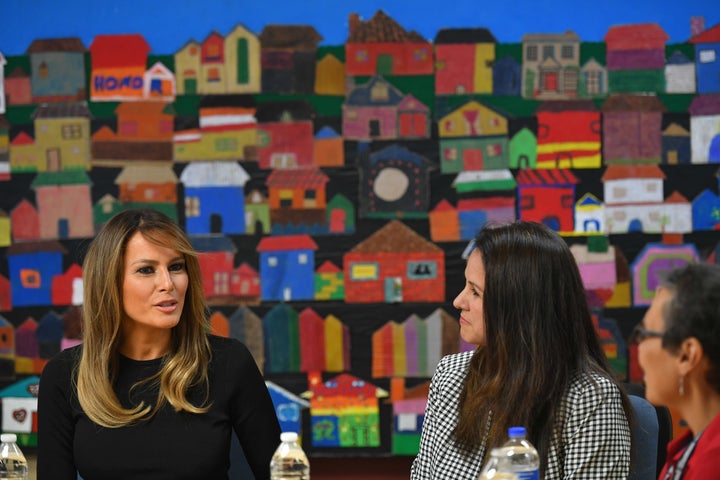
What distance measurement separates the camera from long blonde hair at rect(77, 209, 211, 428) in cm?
218

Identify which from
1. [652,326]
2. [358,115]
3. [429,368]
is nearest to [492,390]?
[652,326]

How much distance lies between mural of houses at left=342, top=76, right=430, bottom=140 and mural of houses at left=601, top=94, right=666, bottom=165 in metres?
0.69

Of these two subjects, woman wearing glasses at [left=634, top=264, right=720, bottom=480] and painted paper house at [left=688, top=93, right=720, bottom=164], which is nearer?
woman wearing glasses at [left=634, top=264, right=720, bottom=480]

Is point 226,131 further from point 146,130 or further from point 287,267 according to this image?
point 287,267

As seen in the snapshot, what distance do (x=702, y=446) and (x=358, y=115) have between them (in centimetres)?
221

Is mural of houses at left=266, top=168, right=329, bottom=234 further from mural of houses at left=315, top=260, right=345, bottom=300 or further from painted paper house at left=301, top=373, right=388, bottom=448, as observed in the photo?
painted paper house at left=301, top=373, right=388, bottom=448

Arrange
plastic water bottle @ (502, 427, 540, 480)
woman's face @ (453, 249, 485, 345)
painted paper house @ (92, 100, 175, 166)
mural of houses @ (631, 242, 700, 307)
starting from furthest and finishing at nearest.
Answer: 1. painted paper house @ (92, 100, 175, 166)
2. mural of houses @ (631, 242, 700, 307)
3. woman's face @ (453, 249, 485, 345)
4. plastic water bottle @ (502, 427, 540, 480)

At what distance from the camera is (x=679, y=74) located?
3295mm

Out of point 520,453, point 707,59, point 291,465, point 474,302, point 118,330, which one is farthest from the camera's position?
point 707,59

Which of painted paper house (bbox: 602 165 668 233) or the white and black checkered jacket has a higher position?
painted paper house (bbox: 602 165 668 233)

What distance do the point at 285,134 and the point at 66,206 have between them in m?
0.90

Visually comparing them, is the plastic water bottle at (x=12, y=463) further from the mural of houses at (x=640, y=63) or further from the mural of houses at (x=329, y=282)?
the mural of houses at (x=640, y=63)

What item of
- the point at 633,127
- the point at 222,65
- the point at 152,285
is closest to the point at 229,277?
the point at 222,65

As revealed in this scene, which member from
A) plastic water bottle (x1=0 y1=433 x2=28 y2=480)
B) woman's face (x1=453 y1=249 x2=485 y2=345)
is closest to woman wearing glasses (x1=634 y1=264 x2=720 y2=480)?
woman's face (x1=453 y1=249 x2=485 y2=345)
